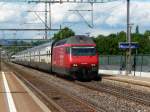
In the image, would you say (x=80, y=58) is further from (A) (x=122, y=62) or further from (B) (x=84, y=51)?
(A) (x=122, y=62)

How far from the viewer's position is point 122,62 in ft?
185

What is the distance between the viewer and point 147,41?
13700cm

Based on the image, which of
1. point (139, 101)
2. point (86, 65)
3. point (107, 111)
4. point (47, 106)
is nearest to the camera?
point (107, 111)

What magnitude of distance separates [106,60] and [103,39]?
73623mm

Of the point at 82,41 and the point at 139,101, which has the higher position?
the point at 82,41

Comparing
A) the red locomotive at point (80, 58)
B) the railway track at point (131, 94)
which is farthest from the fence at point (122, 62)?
the railway track at point (131, 94)

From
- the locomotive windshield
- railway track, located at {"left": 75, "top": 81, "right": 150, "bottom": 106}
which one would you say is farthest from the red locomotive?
railway track, located at {"left": 75, "top": 81, "right": 150, "bottom": 106}

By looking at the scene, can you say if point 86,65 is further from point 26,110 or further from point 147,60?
point 26,110

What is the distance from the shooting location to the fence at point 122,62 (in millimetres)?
50181

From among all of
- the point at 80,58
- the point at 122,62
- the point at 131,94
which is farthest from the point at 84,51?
the point at 122,62

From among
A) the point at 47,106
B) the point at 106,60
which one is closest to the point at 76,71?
the point at 47,106

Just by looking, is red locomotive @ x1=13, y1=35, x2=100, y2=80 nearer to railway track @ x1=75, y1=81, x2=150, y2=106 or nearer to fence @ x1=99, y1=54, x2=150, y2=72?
railway track @ x1=75, y1=81, x2=150, y2=106

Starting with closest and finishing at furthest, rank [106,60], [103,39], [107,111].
Answer: 1. [107,111]
2. [106,60]
3. [103,39]

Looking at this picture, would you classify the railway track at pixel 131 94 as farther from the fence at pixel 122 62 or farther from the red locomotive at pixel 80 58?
the fence at pixel 122 62
